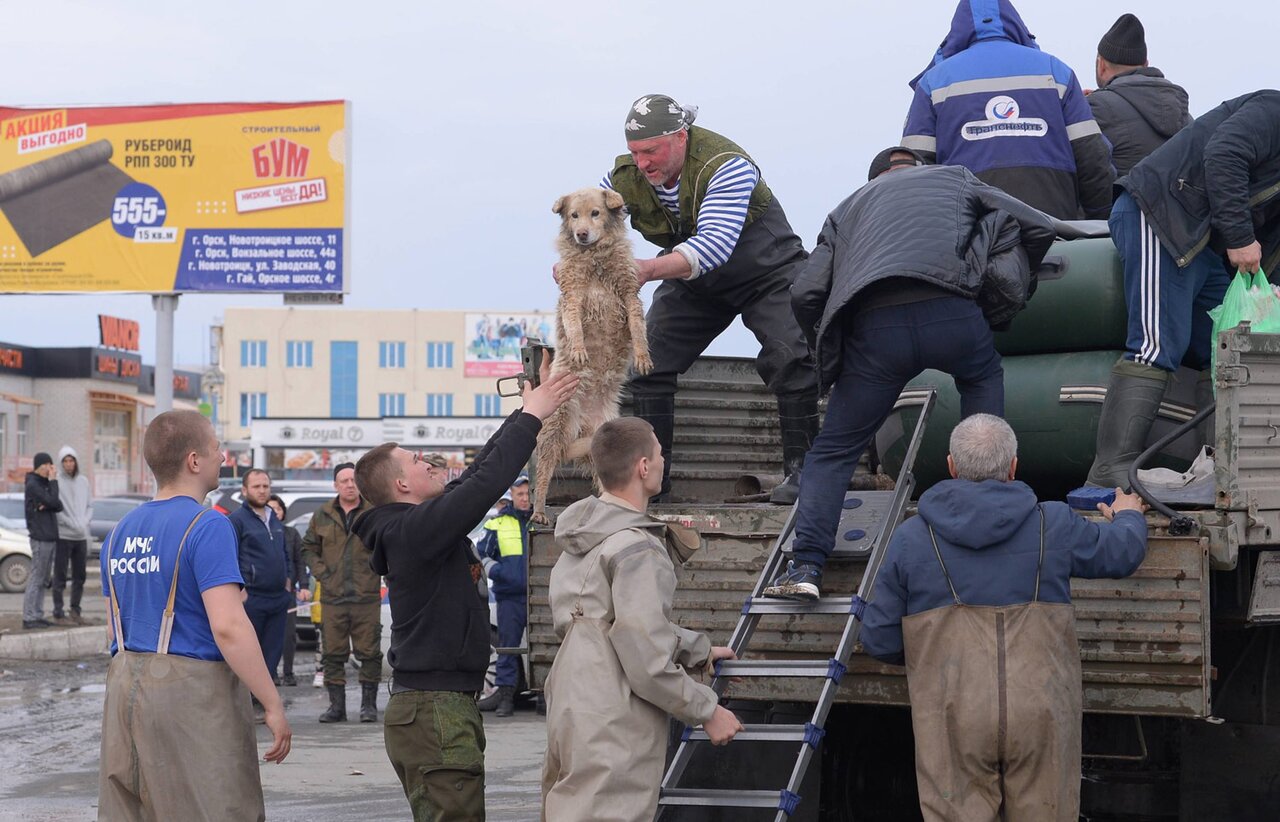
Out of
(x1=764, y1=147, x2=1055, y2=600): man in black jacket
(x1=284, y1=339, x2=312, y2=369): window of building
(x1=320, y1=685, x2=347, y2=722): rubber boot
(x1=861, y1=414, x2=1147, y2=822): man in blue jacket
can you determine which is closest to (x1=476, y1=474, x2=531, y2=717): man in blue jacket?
(x1=320, y1=685, x2=347, y2=722): rubber boot

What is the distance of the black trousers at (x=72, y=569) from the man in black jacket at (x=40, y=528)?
18.0 inches

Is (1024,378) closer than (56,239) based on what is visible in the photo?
Yes

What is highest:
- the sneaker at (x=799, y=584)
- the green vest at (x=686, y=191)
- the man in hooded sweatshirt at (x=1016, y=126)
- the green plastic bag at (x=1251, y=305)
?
the man in hooded sweatshirt at (x=1016, y=126)

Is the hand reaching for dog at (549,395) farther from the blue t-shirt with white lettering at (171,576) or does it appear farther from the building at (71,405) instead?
the building at (71,405)

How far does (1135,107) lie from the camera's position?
7.88 meters

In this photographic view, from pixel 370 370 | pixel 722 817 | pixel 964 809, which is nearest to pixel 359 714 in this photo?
pixel 722 817

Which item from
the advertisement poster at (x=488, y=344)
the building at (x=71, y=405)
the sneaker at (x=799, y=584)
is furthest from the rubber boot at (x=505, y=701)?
the advertisement poster at (x=488, y=344)

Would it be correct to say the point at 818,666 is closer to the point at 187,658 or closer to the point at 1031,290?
the point at 1031,290

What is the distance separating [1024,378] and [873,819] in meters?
1.86

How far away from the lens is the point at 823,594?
5496 mm

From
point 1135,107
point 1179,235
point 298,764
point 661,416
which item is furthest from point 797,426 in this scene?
point 298,764

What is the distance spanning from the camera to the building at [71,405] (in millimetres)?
55031

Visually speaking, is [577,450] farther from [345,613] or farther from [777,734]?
[345,613]

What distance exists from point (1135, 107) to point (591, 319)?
122 inches
